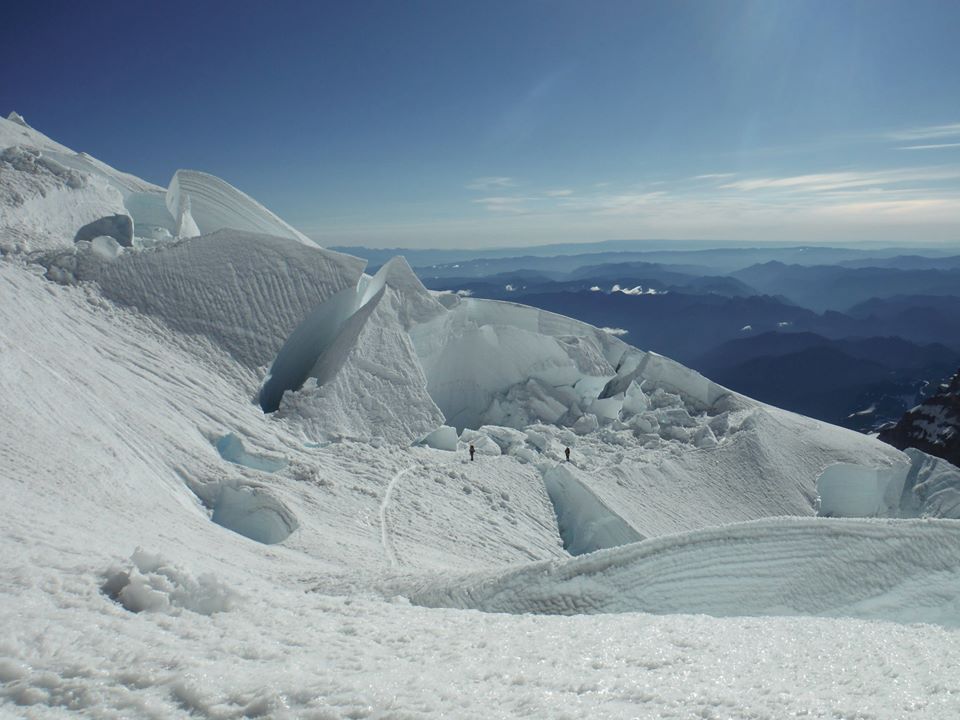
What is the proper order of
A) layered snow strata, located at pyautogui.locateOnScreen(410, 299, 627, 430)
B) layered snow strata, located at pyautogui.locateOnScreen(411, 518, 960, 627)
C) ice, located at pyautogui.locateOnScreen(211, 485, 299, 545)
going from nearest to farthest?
layered snow strata, located at pyautogui.locateOnScreen(411, 518, 960, 627)
ice, located at pyautogui.locateOnScreen(211, 485, 299, 545)
layered snow strata, located at pyautogui.locateOnScreen(410, 299, 627, 430)

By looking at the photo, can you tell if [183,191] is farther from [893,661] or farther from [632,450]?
[893,661]

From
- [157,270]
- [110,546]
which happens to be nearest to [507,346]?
[157,270]

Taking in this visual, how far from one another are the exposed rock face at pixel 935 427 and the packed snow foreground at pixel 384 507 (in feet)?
97.1

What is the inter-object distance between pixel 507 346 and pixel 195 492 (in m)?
14.5

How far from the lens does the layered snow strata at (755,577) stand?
343 inches

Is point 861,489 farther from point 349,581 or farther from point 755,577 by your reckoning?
point 349,581

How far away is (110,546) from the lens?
6742mm

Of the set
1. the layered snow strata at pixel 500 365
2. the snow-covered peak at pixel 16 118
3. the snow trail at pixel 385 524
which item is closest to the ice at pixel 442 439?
the snow trail at pixel 385 524

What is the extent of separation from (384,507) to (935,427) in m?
50.4

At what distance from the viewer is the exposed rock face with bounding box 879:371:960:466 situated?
151 ft

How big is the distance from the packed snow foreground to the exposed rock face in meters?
29.6

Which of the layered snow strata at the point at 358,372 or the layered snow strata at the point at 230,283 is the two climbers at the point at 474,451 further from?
the layered snow strata at the point at 230,283

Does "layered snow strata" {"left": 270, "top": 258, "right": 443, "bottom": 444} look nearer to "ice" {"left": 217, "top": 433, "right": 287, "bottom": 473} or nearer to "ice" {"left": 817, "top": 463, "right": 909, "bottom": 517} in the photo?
"ice" {"left": 217, "top": 433, "right": 287, "bottom": 473}

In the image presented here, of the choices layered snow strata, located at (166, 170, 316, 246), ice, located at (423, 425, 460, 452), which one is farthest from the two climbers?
layered snow strata, located at (166, 170, 316, 246)
